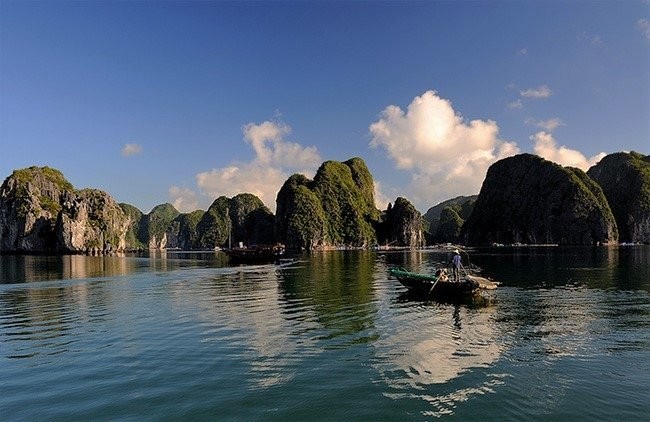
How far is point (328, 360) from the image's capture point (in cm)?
1762

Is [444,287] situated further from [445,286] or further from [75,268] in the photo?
[75,268]

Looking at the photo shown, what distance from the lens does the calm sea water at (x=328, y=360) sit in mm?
13047

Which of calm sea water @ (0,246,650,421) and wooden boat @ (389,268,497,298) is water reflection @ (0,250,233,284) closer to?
calm sea water @ (0,246,650,421)

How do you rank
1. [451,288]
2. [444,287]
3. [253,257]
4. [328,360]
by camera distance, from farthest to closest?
[253,257] → [444,287] → [451,288] → [328,360]

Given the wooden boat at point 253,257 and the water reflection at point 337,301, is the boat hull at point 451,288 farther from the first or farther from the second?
the wooden boat at point 253,257

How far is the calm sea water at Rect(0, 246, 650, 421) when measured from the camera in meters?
13.0

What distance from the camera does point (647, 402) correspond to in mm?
13258

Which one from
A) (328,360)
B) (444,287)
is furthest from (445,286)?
(328,360)

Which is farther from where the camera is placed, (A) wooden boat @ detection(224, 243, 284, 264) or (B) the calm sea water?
(A) wooden boat @ detection(224, 243, 284, 264)

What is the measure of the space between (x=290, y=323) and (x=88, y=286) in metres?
34.2

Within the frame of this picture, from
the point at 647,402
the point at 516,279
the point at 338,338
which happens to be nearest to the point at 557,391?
the point at 647,402

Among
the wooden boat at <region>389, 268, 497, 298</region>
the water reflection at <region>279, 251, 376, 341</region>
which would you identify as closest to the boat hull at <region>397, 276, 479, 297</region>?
the wooden boat at <region>389, 268, 497, 298</region>

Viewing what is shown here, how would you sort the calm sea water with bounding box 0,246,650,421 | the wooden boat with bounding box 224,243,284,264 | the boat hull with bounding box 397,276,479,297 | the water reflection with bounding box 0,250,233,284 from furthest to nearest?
the wooden boat with bounding box 224,243,284,264, the water reflection with bounding box 0,250,233,284, the boat hull with bounding box 397,276,479,297, the calm sea water with bounding box 0,246,650,421

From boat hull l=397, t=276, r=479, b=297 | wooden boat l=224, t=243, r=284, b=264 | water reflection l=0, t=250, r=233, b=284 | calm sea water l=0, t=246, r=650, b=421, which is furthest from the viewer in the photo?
wooden boat l=224, t=243, r=284, b=264
